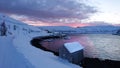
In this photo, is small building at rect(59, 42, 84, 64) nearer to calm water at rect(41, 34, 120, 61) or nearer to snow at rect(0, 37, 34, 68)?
calm water at rect(41, 34, 120, 61)

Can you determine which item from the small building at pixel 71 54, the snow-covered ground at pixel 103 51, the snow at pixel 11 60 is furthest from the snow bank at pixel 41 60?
the snow-covered ground at pixel 103 51

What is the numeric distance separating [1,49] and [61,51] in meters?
12.5

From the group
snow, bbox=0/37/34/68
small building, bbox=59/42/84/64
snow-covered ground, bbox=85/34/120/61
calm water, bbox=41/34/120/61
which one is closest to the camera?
snow, bbox=0/37/34/68

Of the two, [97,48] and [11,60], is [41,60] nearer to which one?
[11,60]

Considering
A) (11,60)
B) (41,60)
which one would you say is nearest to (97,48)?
(41,60)

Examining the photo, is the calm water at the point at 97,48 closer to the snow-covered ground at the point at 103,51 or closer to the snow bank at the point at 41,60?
the snow-covered ground at the point at 103,51

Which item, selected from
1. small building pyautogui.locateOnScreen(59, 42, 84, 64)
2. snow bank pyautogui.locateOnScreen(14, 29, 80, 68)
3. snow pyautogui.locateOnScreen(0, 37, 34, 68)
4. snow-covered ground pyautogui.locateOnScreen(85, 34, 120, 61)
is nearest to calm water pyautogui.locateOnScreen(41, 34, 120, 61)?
snow-covered ground pyautogui.locateOnScreen(85, 34, 120, 61)

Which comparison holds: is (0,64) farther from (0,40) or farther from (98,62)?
(98,62)

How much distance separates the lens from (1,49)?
17078mm

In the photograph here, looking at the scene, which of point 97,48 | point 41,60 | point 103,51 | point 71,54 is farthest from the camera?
point 97,48

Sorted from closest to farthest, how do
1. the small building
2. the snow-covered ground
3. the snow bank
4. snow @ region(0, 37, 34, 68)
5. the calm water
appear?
snow @ region(0, 37, 34, 68), the snow bank, the small building, the snow-covered ground, the calm water

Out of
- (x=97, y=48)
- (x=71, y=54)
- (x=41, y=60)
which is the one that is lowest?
(x=97, y=48)

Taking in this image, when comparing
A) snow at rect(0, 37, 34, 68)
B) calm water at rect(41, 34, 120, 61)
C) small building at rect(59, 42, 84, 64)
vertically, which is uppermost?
snow at rect(0, 37, 34, 68)

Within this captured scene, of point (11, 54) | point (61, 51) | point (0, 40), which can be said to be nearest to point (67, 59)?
point (61, 51)
